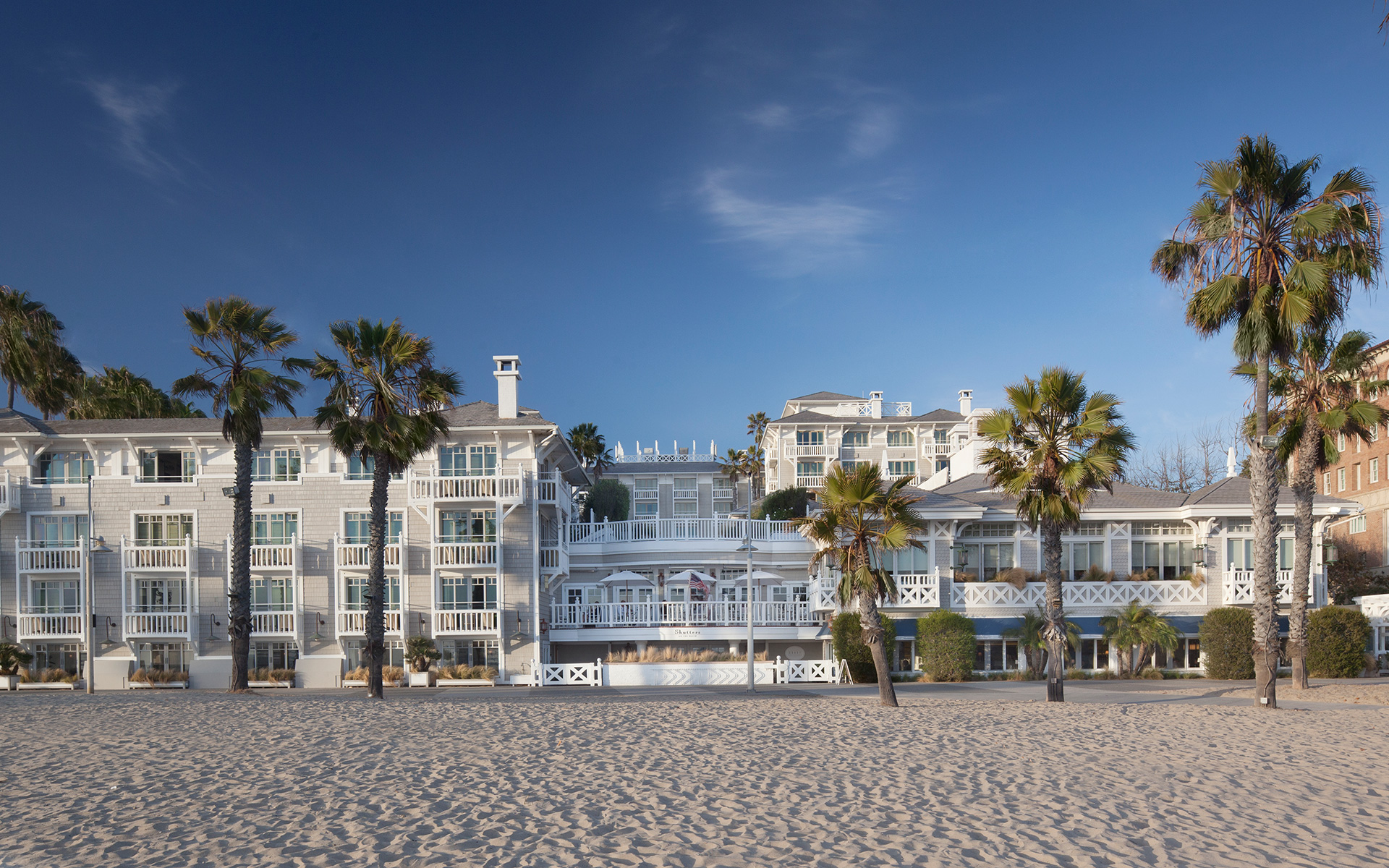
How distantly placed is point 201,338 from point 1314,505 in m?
33.1

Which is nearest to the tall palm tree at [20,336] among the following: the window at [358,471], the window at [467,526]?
the window at [358,471]

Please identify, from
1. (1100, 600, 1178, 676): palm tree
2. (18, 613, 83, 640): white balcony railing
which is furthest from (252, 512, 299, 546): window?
(1100, 600, 1178, 676): palm tree

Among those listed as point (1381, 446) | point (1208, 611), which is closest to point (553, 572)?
point (1208, 611)

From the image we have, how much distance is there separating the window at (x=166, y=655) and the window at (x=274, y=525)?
4.31m

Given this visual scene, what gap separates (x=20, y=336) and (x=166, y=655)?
1254 cm

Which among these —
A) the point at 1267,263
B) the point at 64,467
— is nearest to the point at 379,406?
the point at 64,467

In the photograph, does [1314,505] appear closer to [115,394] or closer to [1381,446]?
[1381,446]

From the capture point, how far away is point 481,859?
9.05 m

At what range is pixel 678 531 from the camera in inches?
1471

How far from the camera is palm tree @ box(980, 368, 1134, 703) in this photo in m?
22.0

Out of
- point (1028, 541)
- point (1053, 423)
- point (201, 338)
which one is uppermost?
point (201, 338)

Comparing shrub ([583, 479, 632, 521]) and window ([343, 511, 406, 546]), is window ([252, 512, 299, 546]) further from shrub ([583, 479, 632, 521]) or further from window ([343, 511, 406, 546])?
shrub ([583, 479, 632, 521])

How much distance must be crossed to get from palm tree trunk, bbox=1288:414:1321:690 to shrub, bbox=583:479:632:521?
1420 inches

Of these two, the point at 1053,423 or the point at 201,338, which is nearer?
the point at 1053,423
